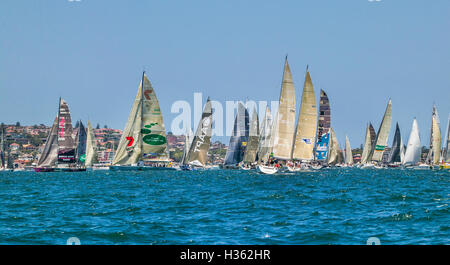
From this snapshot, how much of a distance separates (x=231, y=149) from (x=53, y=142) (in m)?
33.3

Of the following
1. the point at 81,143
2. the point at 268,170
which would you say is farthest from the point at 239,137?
the point at 268,170

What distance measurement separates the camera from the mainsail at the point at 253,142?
93.9 meters

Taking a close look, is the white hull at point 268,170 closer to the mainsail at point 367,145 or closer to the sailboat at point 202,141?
the sailboat at point 202,141

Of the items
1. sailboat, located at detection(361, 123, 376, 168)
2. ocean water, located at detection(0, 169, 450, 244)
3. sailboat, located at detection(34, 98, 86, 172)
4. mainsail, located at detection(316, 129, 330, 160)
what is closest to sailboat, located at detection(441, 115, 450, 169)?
sailboat, located at detection(361, 123, 376, 168)

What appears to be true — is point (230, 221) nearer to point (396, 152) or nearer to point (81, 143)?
point (81, 143)

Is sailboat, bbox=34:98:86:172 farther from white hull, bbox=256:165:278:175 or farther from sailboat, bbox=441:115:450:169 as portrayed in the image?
sailboat, bbox=441:115:450:169

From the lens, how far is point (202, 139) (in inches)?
3716

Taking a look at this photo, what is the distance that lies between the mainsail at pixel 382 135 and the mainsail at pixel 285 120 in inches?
1754

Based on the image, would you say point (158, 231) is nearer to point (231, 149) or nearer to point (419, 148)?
point (231, 149)

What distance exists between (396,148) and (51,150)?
71.4 meters

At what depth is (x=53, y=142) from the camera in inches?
3231

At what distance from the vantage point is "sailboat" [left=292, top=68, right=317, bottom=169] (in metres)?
60.2

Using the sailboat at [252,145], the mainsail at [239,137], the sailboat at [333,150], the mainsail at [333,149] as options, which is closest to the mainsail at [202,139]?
the mainsail at [239,137]
